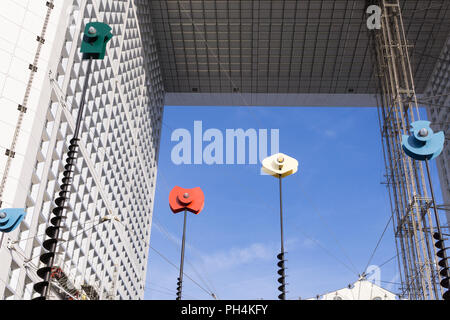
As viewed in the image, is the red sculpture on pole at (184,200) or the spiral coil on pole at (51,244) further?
the red sculpture on pole at (184,200)

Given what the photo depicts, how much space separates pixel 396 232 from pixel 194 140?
14.1 metres

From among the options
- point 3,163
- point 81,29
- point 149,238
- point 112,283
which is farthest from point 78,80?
point 149,238

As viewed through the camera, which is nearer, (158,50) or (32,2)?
(32,2)

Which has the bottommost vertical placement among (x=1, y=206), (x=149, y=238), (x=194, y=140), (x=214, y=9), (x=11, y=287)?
(x=11, y=287)

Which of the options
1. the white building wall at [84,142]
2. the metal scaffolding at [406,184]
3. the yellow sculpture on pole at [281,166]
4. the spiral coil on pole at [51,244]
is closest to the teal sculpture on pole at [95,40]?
the spiral coil on pole at [51,244]

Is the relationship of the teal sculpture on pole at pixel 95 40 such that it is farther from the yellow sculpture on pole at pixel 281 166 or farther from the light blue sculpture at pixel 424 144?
the light blue sculpture at pixel 424 144

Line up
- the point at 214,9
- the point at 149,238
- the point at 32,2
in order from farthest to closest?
1. the point at 149,238
2. the point at 214,9
3. the point at 32,2

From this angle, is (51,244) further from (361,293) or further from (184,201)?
(361,293)

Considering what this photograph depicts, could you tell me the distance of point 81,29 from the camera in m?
23.7

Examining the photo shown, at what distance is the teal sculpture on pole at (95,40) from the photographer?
9180 millimetres

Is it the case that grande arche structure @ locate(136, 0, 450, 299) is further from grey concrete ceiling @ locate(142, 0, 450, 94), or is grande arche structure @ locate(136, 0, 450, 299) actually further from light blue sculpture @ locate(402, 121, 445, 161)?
light blue sculpture @ locate(402, 121, 445, 161)

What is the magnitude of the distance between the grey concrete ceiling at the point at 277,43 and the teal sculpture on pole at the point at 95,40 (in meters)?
27.8
